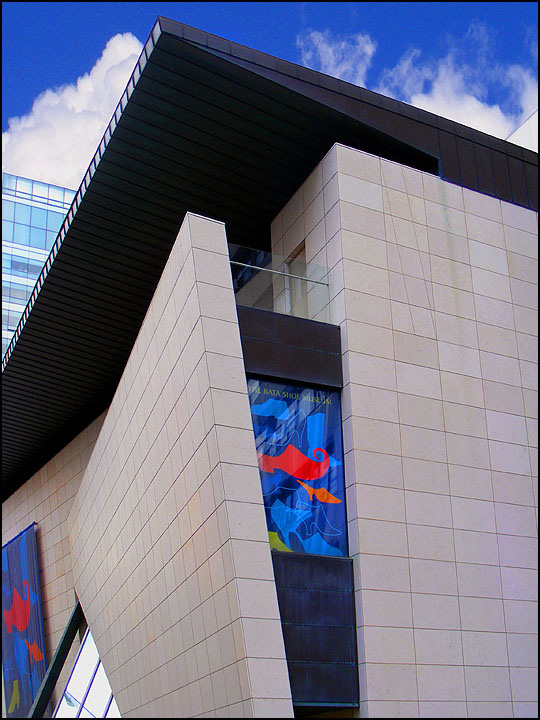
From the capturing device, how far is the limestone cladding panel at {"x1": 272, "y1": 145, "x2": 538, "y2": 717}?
12594 mm

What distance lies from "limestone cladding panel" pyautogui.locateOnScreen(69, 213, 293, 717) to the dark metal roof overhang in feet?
10.1

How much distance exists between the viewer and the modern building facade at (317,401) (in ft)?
39.7

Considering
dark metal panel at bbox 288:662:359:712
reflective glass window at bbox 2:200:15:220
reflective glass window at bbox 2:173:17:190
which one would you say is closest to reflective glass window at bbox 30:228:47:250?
reflective glass window at bbox 2:200:15:220

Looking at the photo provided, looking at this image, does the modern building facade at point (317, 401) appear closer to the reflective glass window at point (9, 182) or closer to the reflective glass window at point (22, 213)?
the reflective glass window at point (22, 213)

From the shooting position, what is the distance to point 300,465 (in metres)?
13.1

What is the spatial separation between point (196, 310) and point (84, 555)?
14049mm

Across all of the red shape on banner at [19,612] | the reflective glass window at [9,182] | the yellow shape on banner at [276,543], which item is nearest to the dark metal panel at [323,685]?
the yellow shape on banner at [276,543]

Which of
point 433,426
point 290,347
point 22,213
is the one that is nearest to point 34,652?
point 290,347

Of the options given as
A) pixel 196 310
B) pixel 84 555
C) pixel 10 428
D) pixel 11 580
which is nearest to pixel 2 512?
pixel 11 580

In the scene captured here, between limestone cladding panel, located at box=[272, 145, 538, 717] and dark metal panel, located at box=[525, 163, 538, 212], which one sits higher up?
dark metal panel, located at box=[525, 163, 538, 212]

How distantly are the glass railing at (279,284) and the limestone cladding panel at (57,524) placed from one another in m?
14.9

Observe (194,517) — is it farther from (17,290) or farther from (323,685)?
(17,290)

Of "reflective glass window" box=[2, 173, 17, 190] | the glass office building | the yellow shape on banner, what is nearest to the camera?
the yellow shape on banner

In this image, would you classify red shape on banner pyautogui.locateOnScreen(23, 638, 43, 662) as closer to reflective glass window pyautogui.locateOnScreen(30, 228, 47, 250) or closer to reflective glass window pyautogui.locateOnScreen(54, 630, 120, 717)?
reflective glass window pyautogui.locateOnScreen(54, 630, 120, 717)
